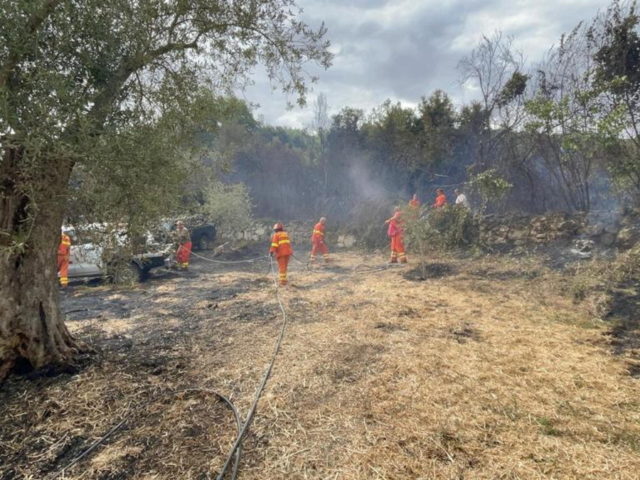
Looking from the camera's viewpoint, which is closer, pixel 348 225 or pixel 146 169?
pixel 146 169

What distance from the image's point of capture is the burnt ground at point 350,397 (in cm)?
256

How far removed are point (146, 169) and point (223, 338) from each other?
9.17 feet

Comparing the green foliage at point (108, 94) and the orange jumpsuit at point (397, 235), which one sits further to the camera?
the orange jumpsuit at point (397, 235)

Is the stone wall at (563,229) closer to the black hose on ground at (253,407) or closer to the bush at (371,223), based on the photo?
the bush at (371,223)

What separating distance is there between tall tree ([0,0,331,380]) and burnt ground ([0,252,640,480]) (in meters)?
0.74

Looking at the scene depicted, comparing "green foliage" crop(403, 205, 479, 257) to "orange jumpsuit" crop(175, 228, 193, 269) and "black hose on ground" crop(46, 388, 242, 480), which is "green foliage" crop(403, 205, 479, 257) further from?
"black hose on ground" crop(46, 388, 242, 480)

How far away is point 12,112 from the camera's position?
254 centimetres

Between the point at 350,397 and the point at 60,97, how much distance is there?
3482 millimetres

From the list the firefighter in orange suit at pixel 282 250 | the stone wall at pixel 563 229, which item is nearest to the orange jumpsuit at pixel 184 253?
the firefighter in orange suit at pixel 282 250

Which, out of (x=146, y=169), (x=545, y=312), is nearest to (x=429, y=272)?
(x=545, y=312)

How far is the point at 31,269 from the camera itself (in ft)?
12.4

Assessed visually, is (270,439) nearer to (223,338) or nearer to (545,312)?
(223,338)

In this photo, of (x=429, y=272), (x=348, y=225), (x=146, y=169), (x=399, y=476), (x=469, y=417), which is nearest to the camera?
(x=399, y=476)

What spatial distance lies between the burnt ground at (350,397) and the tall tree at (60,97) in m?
0.74
